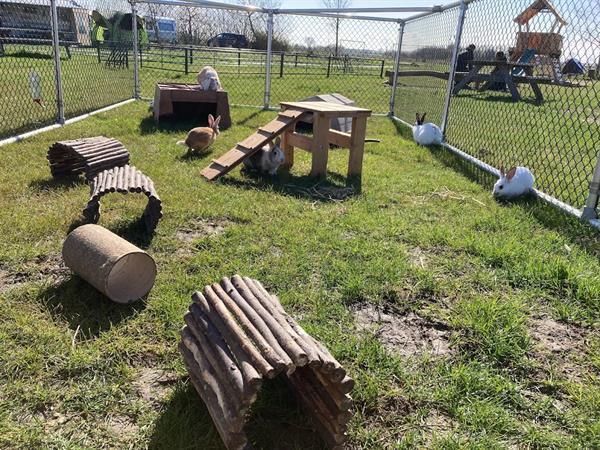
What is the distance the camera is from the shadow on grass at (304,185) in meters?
4.50

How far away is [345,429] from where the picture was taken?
1665 millimetres

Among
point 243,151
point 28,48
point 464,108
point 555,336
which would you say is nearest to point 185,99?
point 28,48

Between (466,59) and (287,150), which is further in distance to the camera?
(466,59)

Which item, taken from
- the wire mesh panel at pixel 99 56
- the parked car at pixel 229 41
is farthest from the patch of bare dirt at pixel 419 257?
the parked car at pixel 229 41

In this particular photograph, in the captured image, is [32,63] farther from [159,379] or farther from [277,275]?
[159,379]

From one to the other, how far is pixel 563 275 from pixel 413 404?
158 centimetres

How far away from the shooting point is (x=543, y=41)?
6.13 meters

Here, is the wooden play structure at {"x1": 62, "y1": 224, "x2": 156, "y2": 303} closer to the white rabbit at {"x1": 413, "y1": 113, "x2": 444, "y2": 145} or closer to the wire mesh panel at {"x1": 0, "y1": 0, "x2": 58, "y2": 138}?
the wire mesh panel at {"x1": 0, "y1": 0, "x2": 58, "y2": 138}

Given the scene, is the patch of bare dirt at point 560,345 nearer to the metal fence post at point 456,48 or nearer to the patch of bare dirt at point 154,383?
the patch of bare dirt at point 154,383

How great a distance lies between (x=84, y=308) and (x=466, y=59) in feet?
24.0

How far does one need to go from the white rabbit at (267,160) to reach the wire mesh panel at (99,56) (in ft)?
13.4

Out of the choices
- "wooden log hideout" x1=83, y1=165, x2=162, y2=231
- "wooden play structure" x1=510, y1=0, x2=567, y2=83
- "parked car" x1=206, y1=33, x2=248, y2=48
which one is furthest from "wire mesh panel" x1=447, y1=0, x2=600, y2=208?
"parked car" x1=206, y1=33, x2=248, y2=48

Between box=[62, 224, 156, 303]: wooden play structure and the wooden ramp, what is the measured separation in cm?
210

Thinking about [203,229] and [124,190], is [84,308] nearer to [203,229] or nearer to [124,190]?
[124,190]
